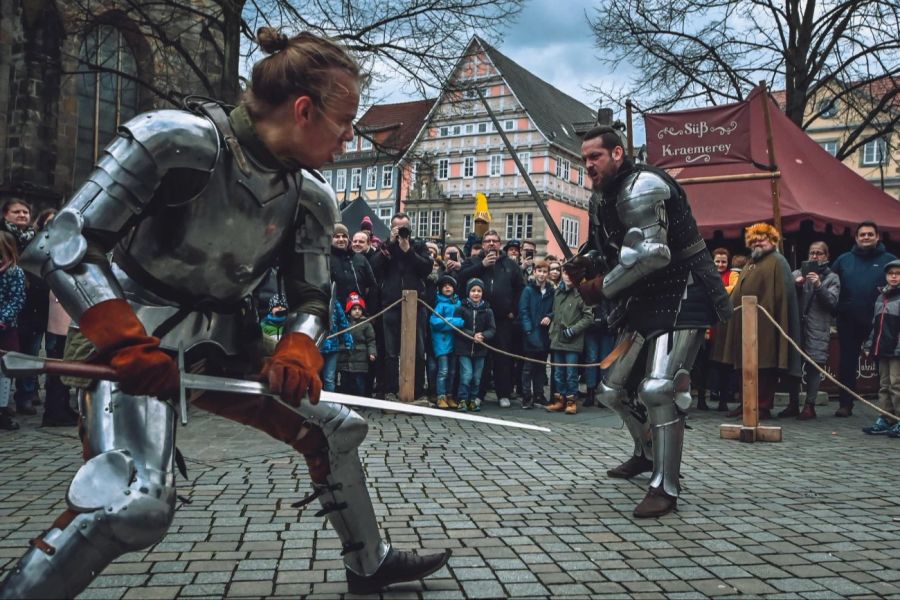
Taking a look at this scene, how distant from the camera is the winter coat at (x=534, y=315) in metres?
9.52

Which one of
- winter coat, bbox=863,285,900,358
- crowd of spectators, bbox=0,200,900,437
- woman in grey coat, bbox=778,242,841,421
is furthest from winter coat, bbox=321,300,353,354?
winter coat, bbox=863,285,900,358

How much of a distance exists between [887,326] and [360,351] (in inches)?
208

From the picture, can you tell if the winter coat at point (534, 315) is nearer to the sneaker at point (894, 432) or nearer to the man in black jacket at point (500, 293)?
the man in black jacket at point (500, 293)

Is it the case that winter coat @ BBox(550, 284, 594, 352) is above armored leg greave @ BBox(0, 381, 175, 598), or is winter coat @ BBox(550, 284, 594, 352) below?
above

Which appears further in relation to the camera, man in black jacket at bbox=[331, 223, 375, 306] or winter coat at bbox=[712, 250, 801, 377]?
man in black jacket at bbox=[331, 223, 375, 306]

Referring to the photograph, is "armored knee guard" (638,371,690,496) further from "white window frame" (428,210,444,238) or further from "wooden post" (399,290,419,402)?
"white window frame" (428,210,444,238)

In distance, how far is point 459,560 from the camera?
330 cm

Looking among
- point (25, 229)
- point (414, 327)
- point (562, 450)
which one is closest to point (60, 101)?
point (25, 229)

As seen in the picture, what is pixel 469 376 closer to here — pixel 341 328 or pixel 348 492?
pixel 341 328

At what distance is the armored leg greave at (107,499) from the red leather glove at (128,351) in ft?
0.55

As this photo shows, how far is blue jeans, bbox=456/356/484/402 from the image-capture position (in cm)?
895

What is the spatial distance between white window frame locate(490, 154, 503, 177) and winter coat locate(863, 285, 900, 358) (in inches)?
1955

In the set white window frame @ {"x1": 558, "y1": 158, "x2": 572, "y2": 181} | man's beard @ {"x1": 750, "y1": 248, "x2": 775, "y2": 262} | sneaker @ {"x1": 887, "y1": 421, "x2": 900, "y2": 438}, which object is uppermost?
white window frame @ {"x1": 558, "y1": 158, "x2": 572, "y2": 181}

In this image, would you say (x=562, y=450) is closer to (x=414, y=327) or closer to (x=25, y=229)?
(x=414, y=327)
